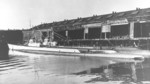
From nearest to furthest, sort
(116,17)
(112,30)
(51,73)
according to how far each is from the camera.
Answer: (51,73) → (112,30) → (116,17)

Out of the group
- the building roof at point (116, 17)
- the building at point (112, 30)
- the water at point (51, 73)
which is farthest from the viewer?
the building at point (112, 30)

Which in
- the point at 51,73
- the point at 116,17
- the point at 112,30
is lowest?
the point at 51,73

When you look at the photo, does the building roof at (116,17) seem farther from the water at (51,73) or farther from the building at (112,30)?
the water at (51,73)

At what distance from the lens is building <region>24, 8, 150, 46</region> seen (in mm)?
31172

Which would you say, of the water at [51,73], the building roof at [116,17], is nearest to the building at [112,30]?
the building roof at [116,17]

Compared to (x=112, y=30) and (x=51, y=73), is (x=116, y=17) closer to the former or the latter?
(x=112, y=30)

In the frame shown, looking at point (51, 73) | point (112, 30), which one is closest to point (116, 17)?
point (112, 30)

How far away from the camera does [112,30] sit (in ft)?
124

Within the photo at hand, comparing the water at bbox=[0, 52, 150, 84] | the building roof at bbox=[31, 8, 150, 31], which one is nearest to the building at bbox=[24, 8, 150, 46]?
the building roof at bbox=[31, 8, 150, 31]

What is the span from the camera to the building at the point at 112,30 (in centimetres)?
3117

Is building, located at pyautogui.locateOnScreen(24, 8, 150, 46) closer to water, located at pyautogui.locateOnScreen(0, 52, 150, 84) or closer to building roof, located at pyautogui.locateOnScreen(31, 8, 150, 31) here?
building roof, located at pyautogui.locateOnScreen(31, 8, 150, 31)

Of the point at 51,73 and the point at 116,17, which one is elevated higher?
the point at 116,17

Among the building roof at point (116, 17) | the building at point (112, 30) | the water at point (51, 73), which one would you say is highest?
the building roof at point (116, 17)

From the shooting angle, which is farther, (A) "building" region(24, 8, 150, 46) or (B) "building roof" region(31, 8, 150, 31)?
(A) "building" region(24, 8, 150, 46)
